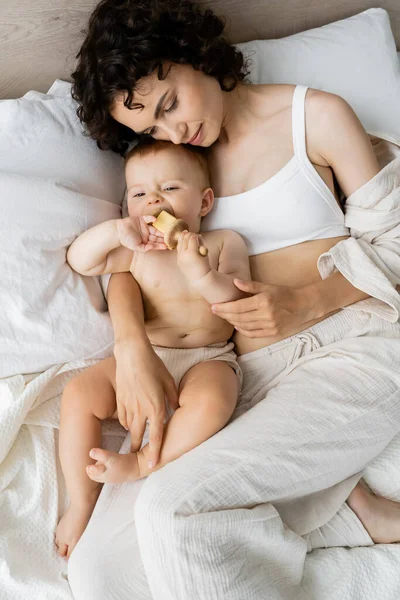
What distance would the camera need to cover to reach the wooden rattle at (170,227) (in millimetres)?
1291

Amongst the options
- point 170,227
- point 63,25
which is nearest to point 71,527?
point 170,227

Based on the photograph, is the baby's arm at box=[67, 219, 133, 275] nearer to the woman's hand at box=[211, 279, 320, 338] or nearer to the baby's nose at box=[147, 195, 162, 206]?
the baby's nose at box=[147, 195, 162, 206]

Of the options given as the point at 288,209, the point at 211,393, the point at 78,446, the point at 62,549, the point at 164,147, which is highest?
the point at 164,147

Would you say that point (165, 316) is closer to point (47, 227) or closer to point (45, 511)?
point (47, 227)

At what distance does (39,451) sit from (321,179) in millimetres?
888

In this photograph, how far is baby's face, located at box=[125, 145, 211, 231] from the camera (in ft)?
4.54

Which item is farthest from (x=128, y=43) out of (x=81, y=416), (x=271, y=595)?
(x=271, y=595)

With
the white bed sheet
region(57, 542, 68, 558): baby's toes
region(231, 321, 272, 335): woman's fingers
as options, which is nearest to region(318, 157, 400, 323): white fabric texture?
region(231, 321, 272, 335): woman's fingers

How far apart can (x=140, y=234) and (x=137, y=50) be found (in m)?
0.38

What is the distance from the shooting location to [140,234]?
1.34 meters

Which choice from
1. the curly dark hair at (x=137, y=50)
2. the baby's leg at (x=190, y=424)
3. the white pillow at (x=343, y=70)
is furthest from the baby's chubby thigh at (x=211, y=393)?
the white pillow at (x=343, y=70)

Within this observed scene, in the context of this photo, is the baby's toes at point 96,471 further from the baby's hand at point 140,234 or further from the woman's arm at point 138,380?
the baby's hand at point 140,234

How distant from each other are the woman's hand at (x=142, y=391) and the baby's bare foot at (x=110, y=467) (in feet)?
0.18

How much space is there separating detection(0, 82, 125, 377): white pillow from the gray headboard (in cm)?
15
